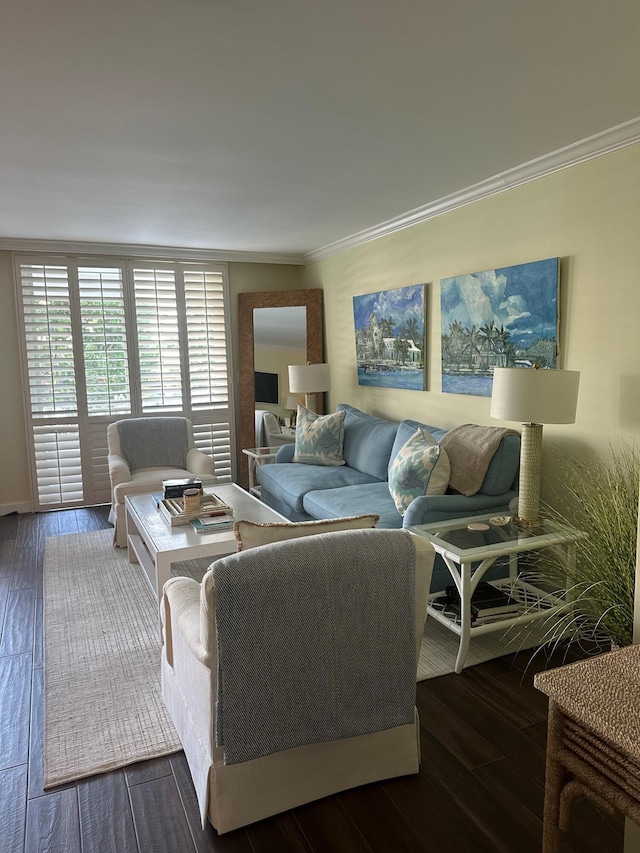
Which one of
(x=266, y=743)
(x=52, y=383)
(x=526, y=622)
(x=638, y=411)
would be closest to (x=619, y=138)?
(x=638, y=411)

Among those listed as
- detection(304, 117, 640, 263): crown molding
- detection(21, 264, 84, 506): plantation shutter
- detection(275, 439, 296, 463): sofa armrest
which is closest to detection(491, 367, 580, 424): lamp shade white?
detection(304, 117, 640, 263): crown molding

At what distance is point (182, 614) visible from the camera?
2070 mm

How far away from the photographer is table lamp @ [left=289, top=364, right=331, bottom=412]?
549cm

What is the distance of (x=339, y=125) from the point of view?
2646 millimetres

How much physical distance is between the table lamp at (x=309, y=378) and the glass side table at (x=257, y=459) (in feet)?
1.94

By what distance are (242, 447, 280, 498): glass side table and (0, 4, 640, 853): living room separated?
2.94 feet

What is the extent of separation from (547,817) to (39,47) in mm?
2538

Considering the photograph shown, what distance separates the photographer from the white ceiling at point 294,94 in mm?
1785

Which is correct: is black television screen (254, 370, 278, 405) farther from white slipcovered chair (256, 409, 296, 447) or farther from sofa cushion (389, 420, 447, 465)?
sofa cushion (389, 420, 447, 465)

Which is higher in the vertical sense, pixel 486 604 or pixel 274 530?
pixel 274 530

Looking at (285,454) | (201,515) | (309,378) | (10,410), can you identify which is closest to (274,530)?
(201,515)

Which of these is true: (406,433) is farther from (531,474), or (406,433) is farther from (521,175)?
(521,175)

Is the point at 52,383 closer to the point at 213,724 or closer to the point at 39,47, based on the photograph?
the point at 39,47

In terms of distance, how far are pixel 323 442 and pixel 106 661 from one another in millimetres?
2500
